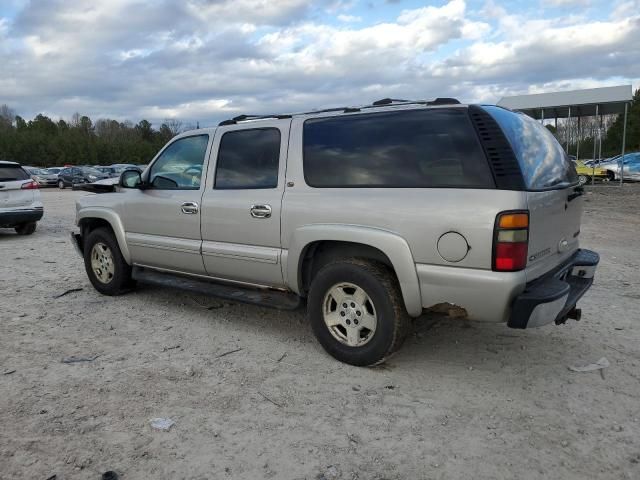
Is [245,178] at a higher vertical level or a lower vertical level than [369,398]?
higher

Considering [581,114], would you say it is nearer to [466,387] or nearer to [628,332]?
[628,332]

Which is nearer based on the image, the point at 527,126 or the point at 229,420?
the point at 229,420

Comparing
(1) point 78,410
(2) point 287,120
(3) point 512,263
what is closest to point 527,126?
(3) point 512,263

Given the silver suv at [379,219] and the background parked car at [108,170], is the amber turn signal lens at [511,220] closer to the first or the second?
the silver suv at [379,219]

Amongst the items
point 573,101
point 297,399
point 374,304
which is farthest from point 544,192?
point 573,101

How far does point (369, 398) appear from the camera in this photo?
359 cm

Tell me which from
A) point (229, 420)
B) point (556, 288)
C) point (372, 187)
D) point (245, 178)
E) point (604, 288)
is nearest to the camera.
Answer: point (229, 420)

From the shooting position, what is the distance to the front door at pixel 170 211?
507 cm

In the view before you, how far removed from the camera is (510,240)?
3.33 metres

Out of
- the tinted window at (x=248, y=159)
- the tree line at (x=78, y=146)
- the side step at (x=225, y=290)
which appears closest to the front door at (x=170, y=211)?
the side step at (x=225, y=290)

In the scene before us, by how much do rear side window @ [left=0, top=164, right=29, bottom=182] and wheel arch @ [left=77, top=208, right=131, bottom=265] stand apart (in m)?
5.58

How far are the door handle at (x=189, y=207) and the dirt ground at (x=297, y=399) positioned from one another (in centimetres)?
110

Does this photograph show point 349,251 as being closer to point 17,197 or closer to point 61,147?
point 17,197

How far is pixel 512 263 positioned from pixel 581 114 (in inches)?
975
